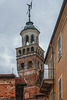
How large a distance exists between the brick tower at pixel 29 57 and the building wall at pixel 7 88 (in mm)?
27691

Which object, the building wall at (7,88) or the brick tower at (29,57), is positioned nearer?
the building wall at (7,88)

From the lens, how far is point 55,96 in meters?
17.7

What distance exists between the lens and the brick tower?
2116 inches

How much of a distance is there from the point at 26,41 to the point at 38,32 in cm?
328

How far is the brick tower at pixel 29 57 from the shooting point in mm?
53750

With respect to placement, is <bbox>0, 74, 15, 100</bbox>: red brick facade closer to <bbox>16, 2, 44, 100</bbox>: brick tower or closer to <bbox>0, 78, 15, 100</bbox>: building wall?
<bbox>0, 78, 15, 100</bbox>: building wall

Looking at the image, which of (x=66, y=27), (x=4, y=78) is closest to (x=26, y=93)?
(x=4, y=78)

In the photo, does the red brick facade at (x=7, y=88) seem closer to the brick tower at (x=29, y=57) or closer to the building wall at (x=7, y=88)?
the building wall at (x=7, y=88)

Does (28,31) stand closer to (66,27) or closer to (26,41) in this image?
(26,41)

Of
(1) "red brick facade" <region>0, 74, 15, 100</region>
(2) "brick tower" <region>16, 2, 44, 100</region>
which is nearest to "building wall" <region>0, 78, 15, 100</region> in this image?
(1) "red brick facade" <region>0, 74, 15, 100</region>

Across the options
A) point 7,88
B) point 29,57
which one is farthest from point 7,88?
point 29,57

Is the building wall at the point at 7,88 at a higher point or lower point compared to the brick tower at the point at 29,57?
lower

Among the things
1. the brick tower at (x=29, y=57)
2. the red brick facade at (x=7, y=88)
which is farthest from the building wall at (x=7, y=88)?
the brick tower at (x=29, y=57)

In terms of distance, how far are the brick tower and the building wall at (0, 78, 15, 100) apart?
90.9 feet
